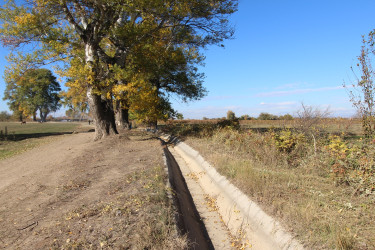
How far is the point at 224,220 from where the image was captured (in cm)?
606

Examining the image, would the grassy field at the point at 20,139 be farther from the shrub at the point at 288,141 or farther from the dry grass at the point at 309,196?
the shrub at the point at 288,141

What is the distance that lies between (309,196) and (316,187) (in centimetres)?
62

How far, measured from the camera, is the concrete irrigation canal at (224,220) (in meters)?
4.40

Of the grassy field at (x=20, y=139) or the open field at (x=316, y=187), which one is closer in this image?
the open field at (x=316, y=187)

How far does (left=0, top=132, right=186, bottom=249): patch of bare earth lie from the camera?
4.02 metres

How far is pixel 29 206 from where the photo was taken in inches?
231

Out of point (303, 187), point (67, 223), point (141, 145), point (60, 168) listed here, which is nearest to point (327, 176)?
point (303, 187)

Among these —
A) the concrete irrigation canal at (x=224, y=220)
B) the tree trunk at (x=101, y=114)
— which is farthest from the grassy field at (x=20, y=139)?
the concrete irrigation canal at (x=224, y=220)

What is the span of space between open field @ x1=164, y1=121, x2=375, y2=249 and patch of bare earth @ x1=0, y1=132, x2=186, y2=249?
1834 millimetres

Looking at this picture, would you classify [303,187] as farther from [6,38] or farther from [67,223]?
[6,38]

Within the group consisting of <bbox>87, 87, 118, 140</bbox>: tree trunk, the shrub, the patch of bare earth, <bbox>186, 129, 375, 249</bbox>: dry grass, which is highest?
<bbox>87, 87, 118, 140</bbox>: tree trunk

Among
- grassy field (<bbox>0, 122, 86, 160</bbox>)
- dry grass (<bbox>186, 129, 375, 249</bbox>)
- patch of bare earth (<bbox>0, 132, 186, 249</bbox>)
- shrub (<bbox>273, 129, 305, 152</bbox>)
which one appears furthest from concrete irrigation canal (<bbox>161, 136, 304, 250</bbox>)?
grassy field (<bbox>0, 122, 86, 160</bbox>)

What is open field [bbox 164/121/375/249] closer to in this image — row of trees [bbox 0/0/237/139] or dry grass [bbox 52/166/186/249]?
dry grass [bbox 52/166/186/249]

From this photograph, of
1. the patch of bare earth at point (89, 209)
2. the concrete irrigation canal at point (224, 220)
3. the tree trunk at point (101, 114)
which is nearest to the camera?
the patch of bare earth at point (89, 209)
